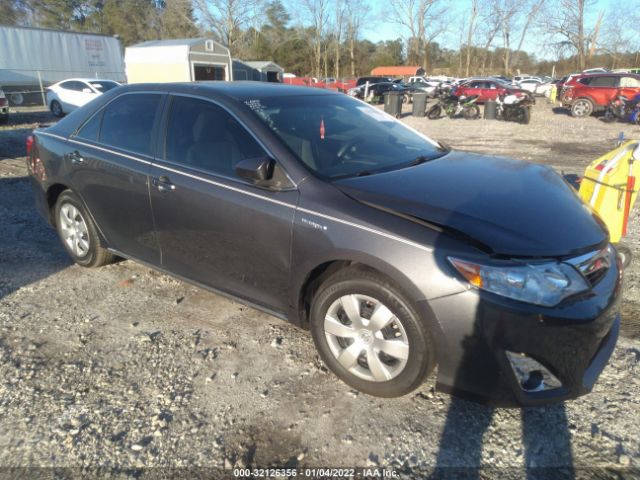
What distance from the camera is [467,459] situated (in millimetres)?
2250

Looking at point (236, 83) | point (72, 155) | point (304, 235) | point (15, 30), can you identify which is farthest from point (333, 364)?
point (15, 30)

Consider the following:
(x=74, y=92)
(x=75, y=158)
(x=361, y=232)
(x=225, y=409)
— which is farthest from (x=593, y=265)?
(x=74, y=92)

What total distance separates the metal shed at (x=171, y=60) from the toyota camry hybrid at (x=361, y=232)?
71.1ft

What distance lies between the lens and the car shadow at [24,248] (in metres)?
4.20

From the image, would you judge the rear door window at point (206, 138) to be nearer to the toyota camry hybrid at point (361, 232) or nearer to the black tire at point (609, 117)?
the toyota camry hybrid at point (361, 232)

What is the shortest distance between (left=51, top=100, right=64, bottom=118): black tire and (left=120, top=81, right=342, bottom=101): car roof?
1624 centimetres

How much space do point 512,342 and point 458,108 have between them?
20010mm

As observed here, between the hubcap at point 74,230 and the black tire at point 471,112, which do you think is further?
the black tire at point 471,112

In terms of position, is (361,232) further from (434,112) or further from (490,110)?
(490,110)

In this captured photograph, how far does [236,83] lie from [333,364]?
2.34 m

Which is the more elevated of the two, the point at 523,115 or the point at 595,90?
the point at 595,90

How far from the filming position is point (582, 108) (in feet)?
65.0

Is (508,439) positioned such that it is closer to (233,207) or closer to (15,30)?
(233,207)

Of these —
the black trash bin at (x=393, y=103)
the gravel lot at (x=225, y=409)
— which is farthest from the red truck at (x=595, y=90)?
the gravel lot at (x=225, y=409)
